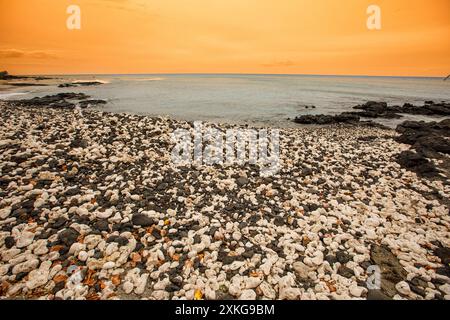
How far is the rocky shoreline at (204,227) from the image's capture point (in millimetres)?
4188

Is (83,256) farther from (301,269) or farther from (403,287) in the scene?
(403,287)

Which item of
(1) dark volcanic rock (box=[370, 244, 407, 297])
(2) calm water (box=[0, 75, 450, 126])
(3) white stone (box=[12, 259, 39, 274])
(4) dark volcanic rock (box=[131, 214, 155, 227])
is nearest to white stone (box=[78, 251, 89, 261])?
(3) white stone (box=[12, 259, 39, 274])

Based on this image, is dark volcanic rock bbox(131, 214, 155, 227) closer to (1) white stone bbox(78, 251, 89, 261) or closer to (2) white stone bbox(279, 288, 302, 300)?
(1) white stone bbox(78, 251, 89, 261)

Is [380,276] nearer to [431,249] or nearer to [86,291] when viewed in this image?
[431,249]

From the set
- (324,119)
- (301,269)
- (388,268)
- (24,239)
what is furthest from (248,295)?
(324,119)

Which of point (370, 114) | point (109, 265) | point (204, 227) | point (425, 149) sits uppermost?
point (370, 114)

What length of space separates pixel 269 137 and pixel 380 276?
9.58 m

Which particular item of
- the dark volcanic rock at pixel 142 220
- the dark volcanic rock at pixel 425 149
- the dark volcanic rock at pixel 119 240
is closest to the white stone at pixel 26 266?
the dark volcanic rock at pixel 119 240

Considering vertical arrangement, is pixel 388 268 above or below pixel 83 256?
below

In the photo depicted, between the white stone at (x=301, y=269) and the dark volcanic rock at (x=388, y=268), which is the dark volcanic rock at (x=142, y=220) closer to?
the white stone at (x=301, y=269)

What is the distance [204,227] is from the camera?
5.61 meters

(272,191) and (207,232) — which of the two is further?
(272,191)
